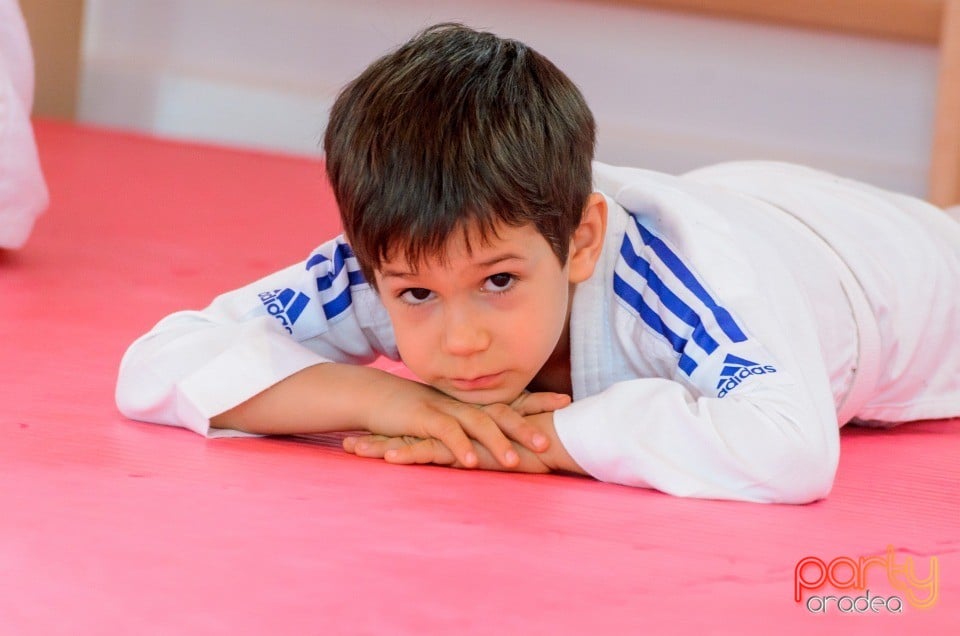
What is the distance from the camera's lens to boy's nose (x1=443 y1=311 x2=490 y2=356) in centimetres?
100

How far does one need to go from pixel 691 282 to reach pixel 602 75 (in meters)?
2.52

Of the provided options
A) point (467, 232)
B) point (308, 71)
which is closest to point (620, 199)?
point (467, 232)

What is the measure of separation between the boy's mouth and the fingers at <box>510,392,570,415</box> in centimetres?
3

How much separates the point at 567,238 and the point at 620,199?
13 cm

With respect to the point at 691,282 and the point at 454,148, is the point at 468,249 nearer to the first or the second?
the point at 454,148

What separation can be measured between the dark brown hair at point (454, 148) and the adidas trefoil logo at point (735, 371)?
16 cm

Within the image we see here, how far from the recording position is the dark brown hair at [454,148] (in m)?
0.98

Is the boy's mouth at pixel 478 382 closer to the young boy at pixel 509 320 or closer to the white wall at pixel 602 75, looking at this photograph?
the young boy at pixel 509 320

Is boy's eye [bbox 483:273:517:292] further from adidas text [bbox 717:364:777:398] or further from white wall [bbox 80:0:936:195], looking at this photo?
white wall [bbox 80:0:936:195]

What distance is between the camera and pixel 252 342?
1.11 meters

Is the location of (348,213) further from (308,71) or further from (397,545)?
(308,71)

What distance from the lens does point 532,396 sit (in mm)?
1062
